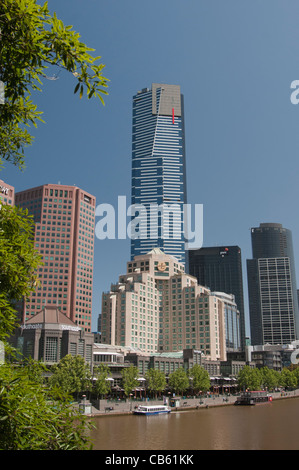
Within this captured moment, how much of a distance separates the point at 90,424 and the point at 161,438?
62.6m

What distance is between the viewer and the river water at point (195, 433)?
208 feet

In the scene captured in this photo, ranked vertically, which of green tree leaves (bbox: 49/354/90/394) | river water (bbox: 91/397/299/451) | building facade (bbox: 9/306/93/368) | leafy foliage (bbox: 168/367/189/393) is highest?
building facade (bbox: 9/306/93/368)

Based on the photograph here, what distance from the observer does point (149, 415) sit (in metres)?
108

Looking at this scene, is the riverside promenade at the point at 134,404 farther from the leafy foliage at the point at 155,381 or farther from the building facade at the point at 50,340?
the building facade at the point at 50,340

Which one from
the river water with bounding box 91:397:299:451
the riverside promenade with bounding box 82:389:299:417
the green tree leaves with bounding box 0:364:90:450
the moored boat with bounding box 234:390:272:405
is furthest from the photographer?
the moored boat with bounding box 234:390:272:405

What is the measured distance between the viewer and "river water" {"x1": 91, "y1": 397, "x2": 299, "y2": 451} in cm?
6347

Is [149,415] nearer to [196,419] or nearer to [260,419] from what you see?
[196,419]

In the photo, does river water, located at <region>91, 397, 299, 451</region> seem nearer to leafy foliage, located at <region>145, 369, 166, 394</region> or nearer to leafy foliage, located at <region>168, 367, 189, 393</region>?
leafy foliage, located at <region>145, 369, 166, 394</region>

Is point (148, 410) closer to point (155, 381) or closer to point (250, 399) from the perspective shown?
point (155, 381)

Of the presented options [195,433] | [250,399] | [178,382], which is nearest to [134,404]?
[178,382]

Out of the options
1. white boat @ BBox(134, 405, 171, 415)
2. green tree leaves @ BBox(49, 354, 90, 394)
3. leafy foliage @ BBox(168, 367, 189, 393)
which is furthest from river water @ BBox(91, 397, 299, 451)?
leafy foliage @ BBox(168, 367, 189, 393)

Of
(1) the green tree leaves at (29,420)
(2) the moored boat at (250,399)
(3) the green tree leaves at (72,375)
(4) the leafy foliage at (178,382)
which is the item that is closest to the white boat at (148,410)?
(3) the green tree leaves at (72,375)
